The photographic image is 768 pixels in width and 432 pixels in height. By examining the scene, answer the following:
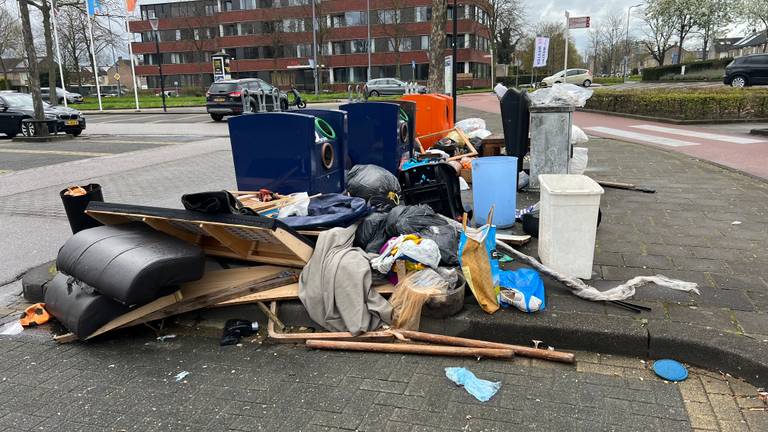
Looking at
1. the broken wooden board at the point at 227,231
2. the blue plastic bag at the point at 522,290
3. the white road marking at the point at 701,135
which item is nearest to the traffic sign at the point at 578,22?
the white road marking at the point at 701,135

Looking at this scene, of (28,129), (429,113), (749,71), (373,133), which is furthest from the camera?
(749,71)

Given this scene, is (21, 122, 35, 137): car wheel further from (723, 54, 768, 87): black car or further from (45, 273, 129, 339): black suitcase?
(723, 54, 768, 87): black car

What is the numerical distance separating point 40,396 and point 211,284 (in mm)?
1297

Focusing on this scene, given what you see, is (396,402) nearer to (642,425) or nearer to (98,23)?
(642,425)

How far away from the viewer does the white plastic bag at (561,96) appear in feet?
21.7

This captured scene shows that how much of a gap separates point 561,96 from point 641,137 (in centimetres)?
832

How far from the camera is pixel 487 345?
129 inches

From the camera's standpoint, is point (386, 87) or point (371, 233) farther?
point (386, 87)

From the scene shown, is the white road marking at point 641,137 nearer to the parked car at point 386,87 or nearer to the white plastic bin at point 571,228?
the white plastic bin at point 571,228

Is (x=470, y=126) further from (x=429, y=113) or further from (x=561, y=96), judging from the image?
(x=561, y=96)

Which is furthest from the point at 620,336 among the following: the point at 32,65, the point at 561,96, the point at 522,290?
the point at 32,65

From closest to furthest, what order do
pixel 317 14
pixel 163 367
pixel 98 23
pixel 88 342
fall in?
pixel 163 367
pixel 88 342
pixel 98 23
pixel 317 14

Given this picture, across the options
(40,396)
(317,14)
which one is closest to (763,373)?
(40,396)

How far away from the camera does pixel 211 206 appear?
143 inches
